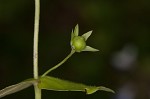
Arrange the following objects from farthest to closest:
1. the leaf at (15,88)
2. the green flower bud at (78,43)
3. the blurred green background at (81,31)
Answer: the blurred green background at (81,31) → the green flower bud at (78,43) → the leaf at (15,88)

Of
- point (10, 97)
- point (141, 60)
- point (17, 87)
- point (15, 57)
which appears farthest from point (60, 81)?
point (141, 60)

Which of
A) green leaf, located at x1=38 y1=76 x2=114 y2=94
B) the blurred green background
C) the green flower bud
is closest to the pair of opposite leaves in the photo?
green leaf, located at x1=38 y1=76 x2=114 y2=94

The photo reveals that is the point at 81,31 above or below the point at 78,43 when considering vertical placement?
above

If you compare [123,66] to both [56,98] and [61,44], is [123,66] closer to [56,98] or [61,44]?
[61,44]

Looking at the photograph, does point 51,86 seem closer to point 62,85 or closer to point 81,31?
point 62,85

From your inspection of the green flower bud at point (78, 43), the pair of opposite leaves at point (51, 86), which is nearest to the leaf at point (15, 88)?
the pair of opposite leaves at point (51, 86)

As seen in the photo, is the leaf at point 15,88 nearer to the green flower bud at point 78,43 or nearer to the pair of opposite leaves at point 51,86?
the pair of opposite leaves at point 51,86

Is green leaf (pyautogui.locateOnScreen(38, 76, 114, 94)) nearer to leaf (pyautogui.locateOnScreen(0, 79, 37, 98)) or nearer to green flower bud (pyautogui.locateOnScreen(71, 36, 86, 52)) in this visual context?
leaf (pyautogui.locateOnScreen(0, 79, 37, 98))

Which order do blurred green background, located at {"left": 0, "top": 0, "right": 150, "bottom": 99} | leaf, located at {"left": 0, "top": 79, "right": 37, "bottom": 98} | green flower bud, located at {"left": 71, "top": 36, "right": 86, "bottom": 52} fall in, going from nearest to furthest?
leaf, located at {"left": 0, "top": 79, "right": 37, "bottom": 98}, green flower bud, located at {"left": 71, "top": 36, "right": 86, "bottom": 52}, blurred green background, located at {"left": 0, "top": 0, "right": 150, "bottom": 99}

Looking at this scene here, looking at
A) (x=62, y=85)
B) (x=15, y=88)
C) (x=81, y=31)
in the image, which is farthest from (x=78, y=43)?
(x=81, y=31)
